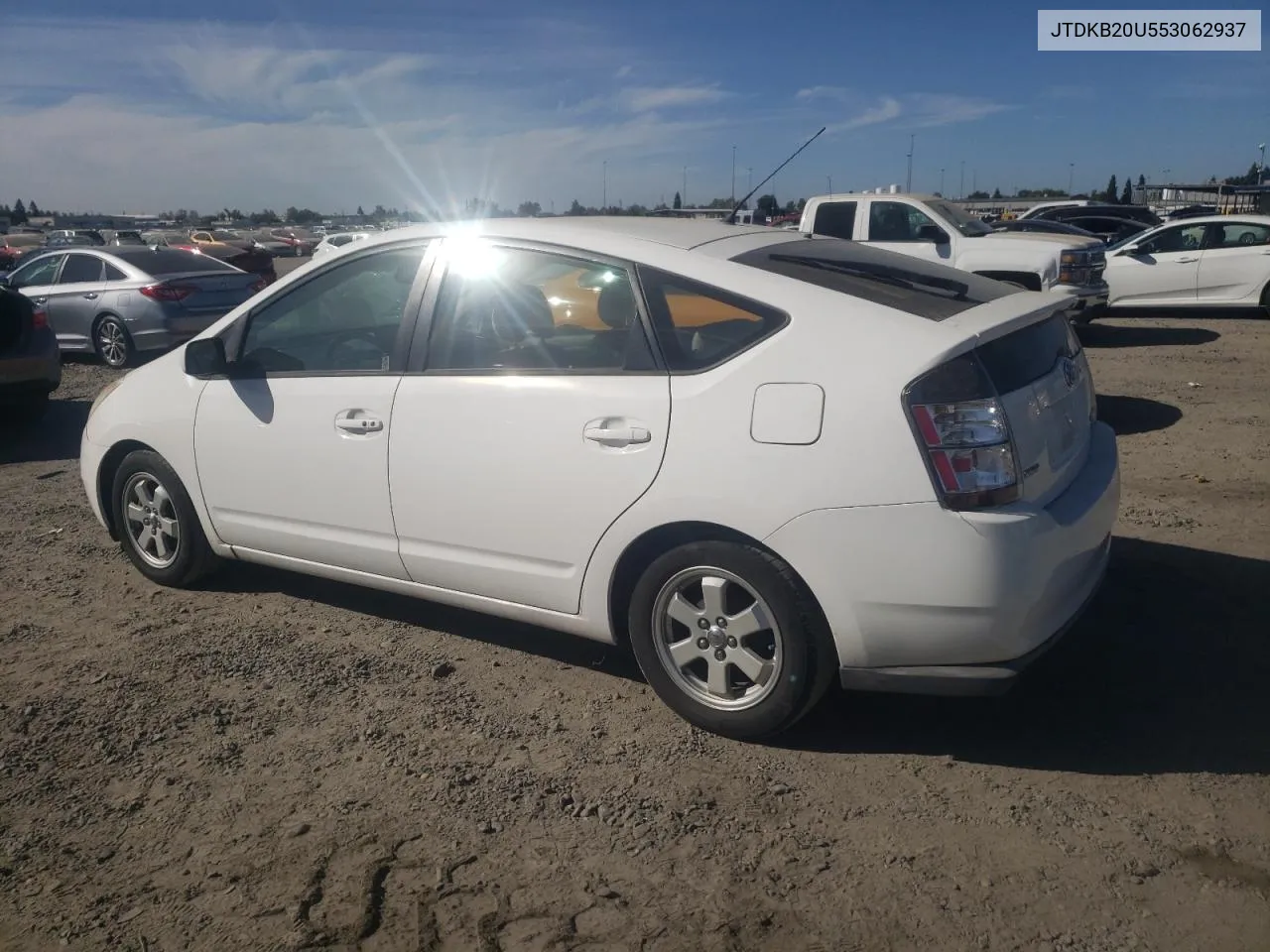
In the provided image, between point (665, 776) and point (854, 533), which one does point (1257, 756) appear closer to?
point (854, 533)

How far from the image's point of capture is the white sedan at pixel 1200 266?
15133 mm

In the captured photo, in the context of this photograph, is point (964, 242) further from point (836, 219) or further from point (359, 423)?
point (359, 423)

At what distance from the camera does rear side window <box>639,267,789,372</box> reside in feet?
11.4

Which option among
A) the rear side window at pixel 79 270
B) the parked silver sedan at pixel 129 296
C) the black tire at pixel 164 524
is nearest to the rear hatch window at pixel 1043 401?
the black tire at pixel 164 524

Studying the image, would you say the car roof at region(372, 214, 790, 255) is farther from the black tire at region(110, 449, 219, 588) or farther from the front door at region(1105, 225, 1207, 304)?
the front door at region(1105, 225, 1207, 304)

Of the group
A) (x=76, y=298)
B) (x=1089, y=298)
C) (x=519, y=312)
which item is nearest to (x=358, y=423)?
(x=519, y=312)

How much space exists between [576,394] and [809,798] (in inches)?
58.7

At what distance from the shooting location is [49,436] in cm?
936

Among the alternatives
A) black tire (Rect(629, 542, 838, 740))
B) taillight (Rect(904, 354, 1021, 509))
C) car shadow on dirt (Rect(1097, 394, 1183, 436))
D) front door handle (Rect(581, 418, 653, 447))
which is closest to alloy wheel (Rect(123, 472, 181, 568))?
front door handle (Rect(581, 418, 653, 447))

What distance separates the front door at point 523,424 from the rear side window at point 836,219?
1027 centimetres

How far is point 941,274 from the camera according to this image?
4.20 meters

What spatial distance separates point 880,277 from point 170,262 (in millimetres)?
12309

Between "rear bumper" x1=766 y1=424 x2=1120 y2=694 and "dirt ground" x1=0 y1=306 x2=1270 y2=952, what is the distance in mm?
383

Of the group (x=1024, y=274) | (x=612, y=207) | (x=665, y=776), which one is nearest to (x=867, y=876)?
(x=665, y=776)
